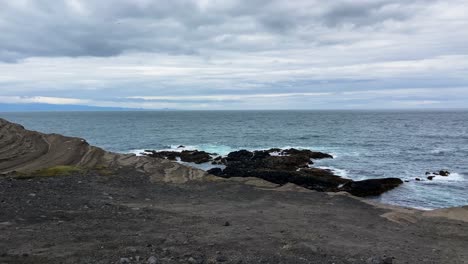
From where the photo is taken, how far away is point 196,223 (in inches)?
569

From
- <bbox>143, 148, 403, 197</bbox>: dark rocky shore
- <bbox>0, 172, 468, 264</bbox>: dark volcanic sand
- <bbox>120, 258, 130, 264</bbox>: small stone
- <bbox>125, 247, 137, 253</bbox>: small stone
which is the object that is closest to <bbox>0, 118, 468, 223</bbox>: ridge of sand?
<bbox>0, 172, 468, 264</bbox>: dark volcanic sand

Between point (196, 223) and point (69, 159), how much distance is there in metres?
18.7

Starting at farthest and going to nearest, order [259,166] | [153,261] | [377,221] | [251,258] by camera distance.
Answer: [259,166], [377,221], [251,258], [153,261]

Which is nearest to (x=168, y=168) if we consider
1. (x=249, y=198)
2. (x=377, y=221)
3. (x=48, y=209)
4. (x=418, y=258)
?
(x=249, y=198)

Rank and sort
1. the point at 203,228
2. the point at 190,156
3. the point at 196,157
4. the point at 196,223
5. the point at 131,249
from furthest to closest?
the point at 190,156
the point at 196,157
the point at 196,223
the point at 203,228
the point at 131,249

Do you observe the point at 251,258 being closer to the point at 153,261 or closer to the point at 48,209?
the point at 153,261

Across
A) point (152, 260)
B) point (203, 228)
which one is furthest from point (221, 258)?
point (203, 228)

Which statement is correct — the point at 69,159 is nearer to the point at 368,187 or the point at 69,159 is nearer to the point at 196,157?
the point at 196,157

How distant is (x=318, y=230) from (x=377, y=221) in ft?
12.4

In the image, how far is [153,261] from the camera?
9.49m

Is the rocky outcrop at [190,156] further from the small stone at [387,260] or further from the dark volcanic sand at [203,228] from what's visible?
the small stone at [387,260]

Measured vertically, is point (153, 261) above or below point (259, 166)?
above

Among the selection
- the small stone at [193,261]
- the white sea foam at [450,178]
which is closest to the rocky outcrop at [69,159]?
the small stone at [193,261]

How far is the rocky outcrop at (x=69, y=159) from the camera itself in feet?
86.7
